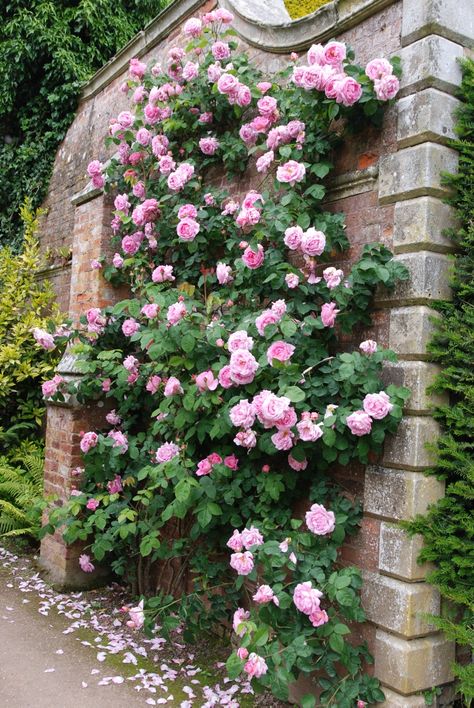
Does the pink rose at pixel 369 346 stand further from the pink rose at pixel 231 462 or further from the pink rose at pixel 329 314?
the pink rose at pixel 231 462

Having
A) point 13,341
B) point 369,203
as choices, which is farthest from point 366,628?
point 13,341

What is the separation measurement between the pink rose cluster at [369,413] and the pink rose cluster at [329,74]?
147cm

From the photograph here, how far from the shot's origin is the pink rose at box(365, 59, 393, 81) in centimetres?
300

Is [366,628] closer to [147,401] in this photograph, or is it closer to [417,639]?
[417,639]

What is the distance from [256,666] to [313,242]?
6.69 ft

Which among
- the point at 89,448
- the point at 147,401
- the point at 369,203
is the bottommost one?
the point at 89,448

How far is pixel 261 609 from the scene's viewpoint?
119 inches

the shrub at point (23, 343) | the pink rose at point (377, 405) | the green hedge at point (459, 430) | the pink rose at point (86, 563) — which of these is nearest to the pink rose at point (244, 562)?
the green hedge at point (459, 430)

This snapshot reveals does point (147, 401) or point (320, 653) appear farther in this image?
point (147, 401)

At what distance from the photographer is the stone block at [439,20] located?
294 cm

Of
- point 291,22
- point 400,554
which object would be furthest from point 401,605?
point 291,22

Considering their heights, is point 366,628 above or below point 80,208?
below

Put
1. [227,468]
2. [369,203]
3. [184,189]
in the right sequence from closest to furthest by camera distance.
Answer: [369,203] < [227,468] < [184,189]

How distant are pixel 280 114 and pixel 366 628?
9.49ft
